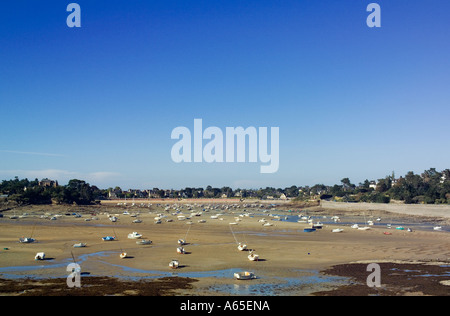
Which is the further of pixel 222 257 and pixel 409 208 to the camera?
pixel 409 208

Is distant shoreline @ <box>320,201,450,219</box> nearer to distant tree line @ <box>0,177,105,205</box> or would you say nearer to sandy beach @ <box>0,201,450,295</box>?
sandy beach @ <box>0,201,450,295</box>

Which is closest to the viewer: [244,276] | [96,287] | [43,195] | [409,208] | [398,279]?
[96,287]

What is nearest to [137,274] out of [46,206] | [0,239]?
[0,239]

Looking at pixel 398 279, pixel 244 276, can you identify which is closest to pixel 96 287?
pixel 244 276

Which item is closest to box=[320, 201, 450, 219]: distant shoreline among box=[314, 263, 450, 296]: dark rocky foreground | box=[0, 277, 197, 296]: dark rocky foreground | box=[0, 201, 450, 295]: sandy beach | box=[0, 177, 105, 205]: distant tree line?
box=[0, 201, 450, 295]: sandy beach

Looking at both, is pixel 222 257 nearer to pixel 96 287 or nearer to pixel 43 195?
pixel 96 287

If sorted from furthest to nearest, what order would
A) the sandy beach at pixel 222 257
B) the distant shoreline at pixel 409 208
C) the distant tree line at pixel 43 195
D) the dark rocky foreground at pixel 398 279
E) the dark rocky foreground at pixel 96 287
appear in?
the distant tree line at pixel 43 195 → the distant shoreline at pixel 409 208 → the sandy beach at pixel 222 257 → the dark rocky foreground at pixel 398 279 → the dark rocky foreground at pixel 96 287

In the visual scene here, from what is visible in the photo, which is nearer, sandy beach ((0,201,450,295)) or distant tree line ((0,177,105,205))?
sandy beach ((0,201,450,295))

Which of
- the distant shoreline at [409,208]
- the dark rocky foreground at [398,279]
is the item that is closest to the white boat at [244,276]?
the dark rocky foreground at [398,279]

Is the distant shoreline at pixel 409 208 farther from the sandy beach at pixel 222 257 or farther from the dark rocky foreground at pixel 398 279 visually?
the dark rocky foreground at pixel 398 279

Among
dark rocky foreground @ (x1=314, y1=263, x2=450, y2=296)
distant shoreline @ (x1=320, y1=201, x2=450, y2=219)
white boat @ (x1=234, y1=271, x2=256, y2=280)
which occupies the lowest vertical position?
distant shoreline @ (x1=320, y1=201, x2=450, y2=219)
